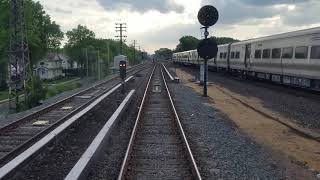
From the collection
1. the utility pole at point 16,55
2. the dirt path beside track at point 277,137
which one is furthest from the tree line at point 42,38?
the dirt path beside track at point 277,137

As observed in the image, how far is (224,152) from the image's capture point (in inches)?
456

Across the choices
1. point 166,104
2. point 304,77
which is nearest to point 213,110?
point 166,104

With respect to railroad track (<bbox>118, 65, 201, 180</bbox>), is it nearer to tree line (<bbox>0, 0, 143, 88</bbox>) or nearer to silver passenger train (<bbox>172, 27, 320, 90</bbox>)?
silver passenger train (<bbox>172, 27, 320, 90</bbox>)

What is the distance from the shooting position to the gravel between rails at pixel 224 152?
9.59 meters

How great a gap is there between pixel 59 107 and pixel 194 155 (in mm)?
12650

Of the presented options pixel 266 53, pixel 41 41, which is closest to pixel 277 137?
pixel 266 53

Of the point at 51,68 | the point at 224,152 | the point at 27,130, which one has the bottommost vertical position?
the point at 51,68

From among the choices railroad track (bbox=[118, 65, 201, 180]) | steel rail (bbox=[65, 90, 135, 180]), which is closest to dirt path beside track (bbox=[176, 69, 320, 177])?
railroad track (bbox=[118, 65, 201, 180])

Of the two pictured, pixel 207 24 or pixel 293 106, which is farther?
pixel 207 24

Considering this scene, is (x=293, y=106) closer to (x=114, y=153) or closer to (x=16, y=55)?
(x=114, y=153)

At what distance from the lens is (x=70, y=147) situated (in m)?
12.6

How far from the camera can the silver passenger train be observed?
942 inches

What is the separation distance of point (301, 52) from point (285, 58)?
9.39 ft

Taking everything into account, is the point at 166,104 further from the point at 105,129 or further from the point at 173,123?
the point at 105,129
